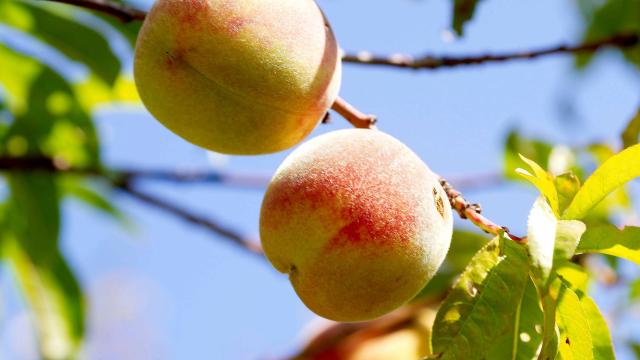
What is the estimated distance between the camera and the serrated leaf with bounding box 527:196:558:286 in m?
1.10

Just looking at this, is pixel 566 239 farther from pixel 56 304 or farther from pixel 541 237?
pixel 56 304

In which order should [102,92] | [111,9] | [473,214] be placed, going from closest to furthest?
[473,214] < [111,9] < [102,92]

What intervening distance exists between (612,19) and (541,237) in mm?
1863

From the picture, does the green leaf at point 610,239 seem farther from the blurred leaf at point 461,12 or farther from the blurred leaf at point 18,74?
the blurred leaf at point 18,74

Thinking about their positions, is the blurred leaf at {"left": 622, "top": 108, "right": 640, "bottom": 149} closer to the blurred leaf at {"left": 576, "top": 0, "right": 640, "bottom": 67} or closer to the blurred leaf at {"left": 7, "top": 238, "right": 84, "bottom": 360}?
the blurred leaf at {"left": 576, "top": 0, "right": 640, "bottom": 67}

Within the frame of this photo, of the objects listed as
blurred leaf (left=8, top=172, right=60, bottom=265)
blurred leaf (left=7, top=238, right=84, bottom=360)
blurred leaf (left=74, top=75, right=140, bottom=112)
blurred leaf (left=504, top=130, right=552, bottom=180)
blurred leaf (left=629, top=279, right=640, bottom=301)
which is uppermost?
blurred leaf (left=504, top=130, right=552, bottom=180)

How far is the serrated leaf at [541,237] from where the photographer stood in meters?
1.10

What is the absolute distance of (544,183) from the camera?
1.29m

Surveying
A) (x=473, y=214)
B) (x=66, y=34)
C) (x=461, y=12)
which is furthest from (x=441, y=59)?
(x=66, y=34)

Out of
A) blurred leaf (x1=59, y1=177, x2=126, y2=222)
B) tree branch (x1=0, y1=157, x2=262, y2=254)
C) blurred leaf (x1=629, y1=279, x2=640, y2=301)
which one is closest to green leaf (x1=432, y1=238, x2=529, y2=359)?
tree branch (x1=0, y1=157, x2=262, y2=254)

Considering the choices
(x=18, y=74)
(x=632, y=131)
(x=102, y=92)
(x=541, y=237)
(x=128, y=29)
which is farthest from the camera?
(x=102, y=92)

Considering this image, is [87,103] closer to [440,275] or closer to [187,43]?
[440,275]

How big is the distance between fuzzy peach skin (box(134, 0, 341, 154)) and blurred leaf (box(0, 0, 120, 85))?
90 cm

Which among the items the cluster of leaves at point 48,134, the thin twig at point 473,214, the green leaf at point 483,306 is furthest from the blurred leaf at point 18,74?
the green leaf at point 483,306
